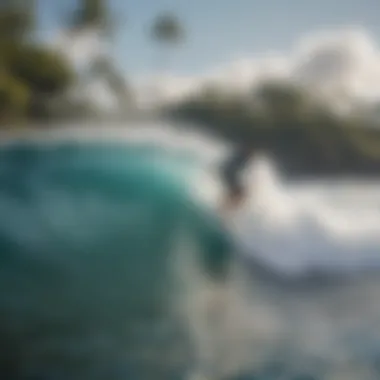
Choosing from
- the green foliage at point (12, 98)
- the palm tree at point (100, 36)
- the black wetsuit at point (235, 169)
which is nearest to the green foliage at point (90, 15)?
the palm tree at point (100, 36)

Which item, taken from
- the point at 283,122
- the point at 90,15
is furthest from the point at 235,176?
the point at 90,15

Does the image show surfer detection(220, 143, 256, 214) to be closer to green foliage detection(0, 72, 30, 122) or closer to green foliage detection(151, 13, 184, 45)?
green foliage detection(151, 13, 184, 45)

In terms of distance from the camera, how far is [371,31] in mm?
1074

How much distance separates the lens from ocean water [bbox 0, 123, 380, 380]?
1.01m

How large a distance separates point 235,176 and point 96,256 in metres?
0.27

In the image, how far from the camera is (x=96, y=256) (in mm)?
1029

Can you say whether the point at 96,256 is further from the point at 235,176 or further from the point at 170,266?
the point at 235,176

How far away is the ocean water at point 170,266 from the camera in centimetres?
101

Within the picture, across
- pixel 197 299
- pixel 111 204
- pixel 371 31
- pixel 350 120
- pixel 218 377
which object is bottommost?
pixel 218 377

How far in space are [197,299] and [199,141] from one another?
27 cm

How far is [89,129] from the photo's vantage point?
1051 millimetres

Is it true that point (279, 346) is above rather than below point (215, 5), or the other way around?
below

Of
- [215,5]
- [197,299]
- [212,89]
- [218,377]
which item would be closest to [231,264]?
[197,299]

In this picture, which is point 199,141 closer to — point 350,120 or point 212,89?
point 212,89
